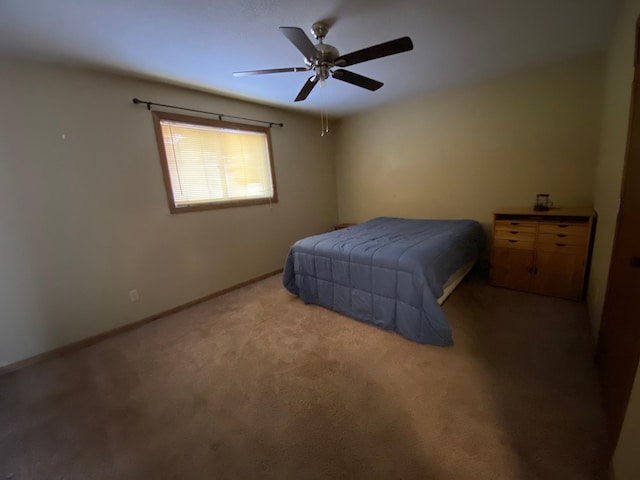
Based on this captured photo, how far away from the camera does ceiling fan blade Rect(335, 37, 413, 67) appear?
1.59m

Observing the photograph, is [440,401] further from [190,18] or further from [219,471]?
[190,18]

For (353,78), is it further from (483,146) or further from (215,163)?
(483,146)

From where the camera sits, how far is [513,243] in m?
2.83

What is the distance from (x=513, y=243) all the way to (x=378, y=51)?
94.1 inches

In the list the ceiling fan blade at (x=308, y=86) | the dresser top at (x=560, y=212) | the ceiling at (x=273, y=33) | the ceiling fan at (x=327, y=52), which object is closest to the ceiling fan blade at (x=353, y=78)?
the ceiling fan at (x=327, y=52)

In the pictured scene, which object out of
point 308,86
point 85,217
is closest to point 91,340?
point 85,217

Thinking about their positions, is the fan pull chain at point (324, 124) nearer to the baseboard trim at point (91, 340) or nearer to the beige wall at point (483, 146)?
the beige wall at point (483, 146)

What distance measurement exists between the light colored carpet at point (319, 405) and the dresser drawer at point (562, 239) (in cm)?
59

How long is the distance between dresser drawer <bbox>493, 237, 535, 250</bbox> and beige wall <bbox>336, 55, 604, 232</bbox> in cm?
65

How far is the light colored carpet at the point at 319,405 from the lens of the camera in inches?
49.3

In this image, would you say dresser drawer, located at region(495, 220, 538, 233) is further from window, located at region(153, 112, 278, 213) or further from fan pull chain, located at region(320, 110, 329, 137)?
fan pull chain, located at region(320, 110, 329, 137)

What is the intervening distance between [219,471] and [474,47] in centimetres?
349

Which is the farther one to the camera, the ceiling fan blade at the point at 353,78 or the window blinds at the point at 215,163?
the window blinds at the point at 215,163

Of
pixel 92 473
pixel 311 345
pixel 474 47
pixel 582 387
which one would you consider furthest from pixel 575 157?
Result: pixel 92 473
